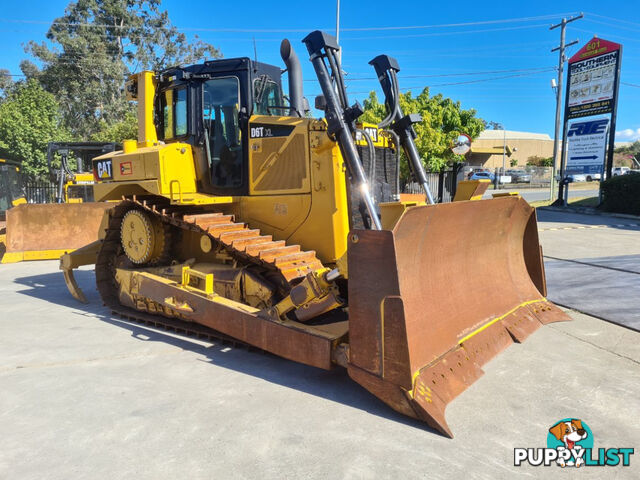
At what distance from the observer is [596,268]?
8.17 meters

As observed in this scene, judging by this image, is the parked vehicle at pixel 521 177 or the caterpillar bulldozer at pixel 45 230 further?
the parked vehicle at pixel 521 177

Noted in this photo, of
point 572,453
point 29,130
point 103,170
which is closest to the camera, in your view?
point 572,453

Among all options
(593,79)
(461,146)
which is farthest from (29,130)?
(593,79)

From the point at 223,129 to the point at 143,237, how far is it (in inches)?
63.8

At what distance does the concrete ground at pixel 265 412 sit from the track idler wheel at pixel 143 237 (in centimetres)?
101

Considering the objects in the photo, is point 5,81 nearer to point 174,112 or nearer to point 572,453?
point 174,112

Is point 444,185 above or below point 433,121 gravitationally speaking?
below

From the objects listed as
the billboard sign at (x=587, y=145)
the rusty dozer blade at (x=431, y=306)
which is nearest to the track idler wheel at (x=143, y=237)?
the rusty dozer blade at (x=431, y=306)

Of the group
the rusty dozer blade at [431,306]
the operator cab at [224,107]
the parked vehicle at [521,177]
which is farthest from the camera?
the parked vehicle at [521,177]

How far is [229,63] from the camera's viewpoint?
17.0 ft

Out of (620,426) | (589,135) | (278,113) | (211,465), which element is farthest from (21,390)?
(589,135)

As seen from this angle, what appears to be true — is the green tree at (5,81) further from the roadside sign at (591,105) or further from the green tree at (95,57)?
the roadside sign at (591,105)

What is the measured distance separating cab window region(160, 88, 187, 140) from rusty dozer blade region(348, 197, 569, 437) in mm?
3267

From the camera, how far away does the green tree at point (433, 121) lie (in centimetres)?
2170
